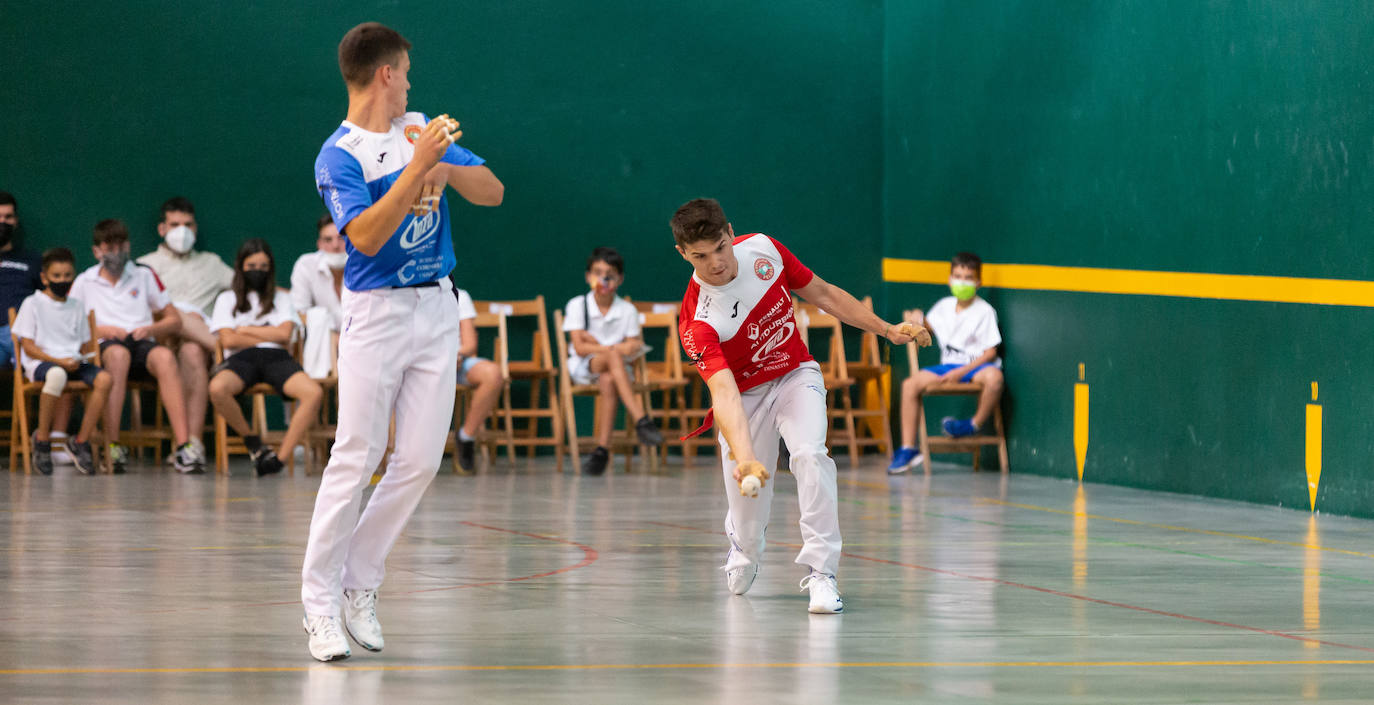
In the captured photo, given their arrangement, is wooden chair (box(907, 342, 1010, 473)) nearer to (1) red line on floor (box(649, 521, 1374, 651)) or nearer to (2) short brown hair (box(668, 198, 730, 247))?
(1) red line on floor (box(649, 521, 1374, 651))

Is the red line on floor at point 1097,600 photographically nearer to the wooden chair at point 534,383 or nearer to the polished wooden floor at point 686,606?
the polished wooden floor at point 686,606

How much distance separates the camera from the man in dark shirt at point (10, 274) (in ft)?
34.9

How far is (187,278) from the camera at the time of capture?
11.3 metres

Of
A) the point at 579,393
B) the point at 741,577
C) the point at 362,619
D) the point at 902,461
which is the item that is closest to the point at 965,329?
the point at 902,461

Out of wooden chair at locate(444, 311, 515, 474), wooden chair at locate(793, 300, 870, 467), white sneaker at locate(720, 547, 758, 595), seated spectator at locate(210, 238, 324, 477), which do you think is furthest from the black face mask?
white sneaker at locate(720, 547, 758, 595)

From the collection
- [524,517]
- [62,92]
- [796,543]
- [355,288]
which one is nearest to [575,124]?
[62,92]

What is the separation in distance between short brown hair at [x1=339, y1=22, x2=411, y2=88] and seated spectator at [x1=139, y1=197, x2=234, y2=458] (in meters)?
6.81

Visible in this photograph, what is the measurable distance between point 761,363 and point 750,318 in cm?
18

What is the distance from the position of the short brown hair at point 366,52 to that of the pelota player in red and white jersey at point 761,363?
3.76 ft

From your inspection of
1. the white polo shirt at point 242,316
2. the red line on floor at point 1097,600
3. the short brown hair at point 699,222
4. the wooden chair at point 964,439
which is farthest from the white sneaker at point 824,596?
the white polo shirt at point 242,316

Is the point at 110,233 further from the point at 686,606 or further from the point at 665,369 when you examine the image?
the point at 686,606

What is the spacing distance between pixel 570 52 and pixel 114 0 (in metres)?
3.10

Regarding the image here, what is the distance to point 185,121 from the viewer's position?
38.3 ft

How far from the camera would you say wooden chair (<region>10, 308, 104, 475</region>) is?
10180mm
